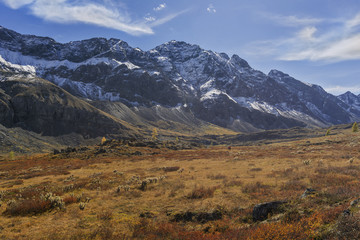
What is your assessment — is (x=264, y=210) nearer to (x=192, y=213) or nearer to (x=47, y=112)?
Answer: (x=192, y=213)

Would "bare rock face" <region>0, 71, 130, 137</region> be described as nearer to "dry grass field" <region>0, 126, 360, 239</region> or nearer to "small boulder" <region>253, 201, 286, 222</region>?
"dry grass field" <region>0, 126, 360, 239</region>

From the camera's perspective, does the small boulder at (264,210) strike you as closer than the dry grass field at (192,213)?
No

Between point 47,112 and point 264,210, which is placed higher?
point 47,112

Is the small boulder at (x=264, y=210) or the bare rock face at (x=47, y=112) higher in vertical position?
the bare rock face at (x=47, y=112)

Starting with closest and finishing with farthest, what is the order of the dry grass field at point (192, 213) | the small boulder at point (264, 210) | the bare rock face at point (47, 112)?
the dry grass field at point (192, 213)
the small boulder at point (264, 210)
the bare rock face at point (47, 112)

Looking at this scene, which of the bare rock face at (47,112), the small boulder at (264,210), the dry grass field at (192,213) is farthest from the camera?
the bare rock face at (47,112)

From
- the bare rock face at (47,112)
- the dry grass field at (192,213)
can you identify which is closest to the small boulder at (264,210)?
the dry grass field at (192,213)

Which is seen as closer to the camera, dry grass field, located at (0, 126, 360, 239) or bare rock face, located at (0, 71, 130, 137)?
dry grass field, located at (0, 126, 360, 239)

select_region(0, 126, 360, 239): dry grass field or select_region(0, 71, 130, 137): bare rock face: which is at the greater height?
select_region(0, 71, 130, 137): bare rock face

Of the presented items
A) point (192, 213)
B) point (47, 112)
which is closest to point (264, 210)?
point (192, 213)

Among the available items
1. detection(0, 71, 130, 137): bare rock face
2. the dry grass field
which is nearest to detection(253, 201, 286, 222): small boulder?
the dry grass field

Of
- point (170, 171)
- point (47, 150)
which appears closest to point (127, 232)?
point (170, 171)

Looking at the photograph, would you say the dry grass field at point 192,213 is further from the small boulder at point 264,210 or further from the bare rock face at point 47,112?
the bare rock face at point 47,112

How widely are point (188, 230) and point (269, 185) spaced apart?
10.7m
